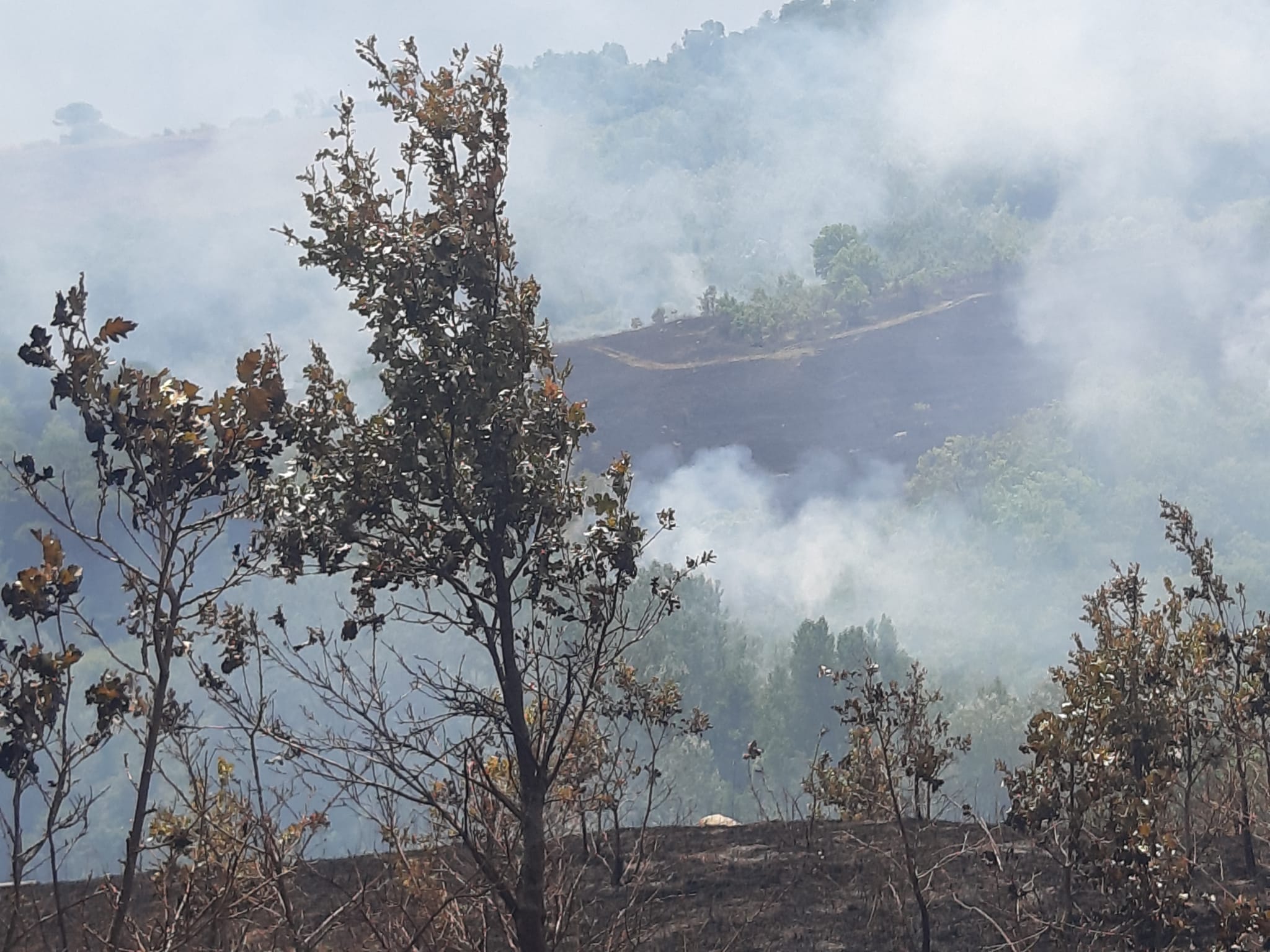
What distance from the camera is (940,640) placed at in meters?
78.6

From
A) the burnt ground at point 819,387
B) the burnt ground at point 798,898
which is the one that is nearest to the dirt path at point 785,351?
the burnt ground at point 819,387

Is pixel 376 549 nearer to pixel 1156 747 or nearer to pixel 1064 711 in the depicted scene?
pixel 1064 711

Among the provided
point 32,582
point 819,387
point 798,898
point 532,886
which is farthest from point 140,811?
point 819,387

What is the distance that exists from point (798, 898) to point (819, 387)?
97883 mm

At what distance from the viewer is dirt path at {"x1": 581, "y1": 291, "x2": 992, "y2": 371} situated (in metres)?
105

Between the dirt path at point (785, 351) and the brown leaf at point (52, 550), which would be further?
the dirt path at point (785, 351)

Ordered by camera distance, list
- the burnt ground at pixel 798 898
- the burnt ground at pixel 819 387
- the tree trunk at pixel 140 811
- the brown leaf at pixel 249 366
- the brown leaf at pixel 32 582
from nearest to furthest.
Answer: the brown leaf at pixel 32 582
the tree trunk at pixel 140 811
the brown leaf at pixel 249 366
the burnt ground at pixel 798 898
the burnt ground at pixel 819 387

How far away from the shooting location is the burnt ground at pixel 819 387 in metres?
102

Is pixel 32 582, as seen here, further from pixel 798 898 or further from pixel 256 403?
pixel 798 898

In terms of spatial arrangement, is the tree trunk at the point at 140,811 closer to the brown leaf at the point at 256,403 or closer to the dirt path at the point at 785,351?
the brown leaf at the point at 256,403

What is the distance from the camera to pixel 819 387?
10681 centimetres

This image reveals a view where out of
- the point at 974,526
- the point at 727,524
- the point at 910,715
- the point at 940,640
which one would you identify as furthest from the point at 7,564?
the point at 910,715

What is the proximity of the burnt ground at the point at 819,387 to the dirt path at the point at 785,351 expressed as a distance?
0.12 meters

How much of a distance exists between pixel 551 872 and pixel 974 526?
85.8 metres
